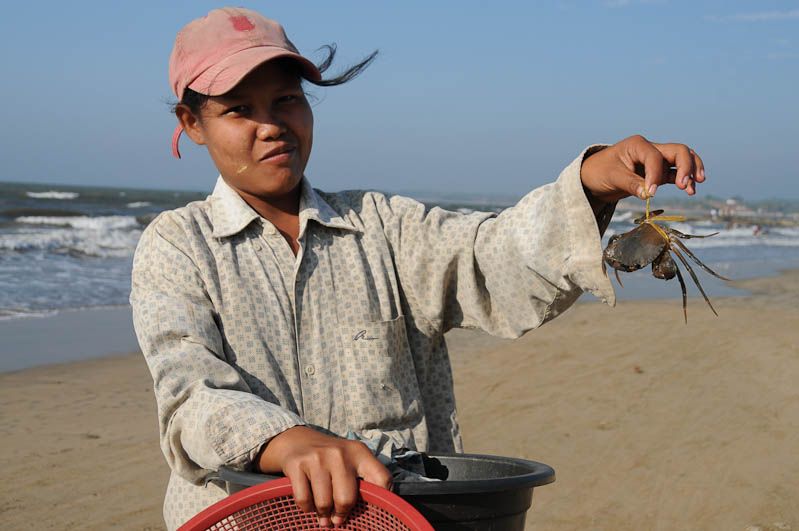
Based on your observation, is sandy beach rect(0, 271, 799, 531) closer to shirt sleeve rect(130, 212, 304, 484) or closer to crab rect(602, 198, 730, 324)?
shirt sleeve rect(130, 212, 304, 484)

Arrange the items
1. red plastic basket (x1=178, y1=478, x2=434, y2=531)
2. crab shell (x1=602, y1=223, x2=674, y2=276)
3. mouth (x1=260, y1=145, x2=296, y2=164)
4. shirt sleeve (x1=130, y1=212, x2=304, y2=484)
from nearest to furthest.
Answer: red plastic basket (x1=178, y1=478, x2=434, y2=531), shirt sleeve (x1=130, y1=212, x2=304, y2=484), crab shell (x1=602, y1=223, x2=674, y2=276), mouth (x1=260, y1=145, x2=296, y2=164)

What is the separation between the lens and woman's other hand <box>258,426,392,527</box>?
1148 millimetres

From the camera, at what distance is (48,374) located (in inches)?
227

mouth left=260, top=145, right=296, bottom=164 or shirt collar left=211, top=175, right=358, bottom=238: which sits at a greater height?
mouth left=260, top=145, right=296, bottom=164

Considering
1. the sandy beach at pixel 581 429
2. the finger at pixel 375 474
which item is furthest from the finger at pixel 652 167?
the sandy beach at pixel 581 429

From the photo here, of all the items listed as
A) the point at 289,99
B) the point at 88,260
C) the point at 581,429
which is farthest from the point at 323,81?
the point at 88,260

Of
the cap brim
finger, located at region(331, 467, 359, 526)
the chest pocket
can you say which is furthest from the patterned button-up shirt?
finger, located at region(331, 467, 359, 526)

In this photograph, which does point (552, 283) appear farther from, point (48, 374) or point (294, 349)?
point (48, 374)

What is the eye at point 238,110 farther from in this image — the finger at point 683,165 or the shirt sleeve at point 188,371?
the finger at point 683,165

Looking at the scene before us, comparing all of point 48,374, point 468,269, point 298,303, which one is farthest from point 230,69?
point 48,374

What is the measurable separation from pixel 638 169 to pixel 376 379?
2.39 ft

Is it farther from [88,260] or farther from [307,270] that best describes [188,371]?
[88,260]

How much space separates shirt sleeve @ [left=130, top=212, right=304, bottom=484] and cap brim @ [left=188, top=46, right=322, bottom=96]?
30 centimetres

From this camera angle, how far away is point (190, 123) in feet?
6.06
